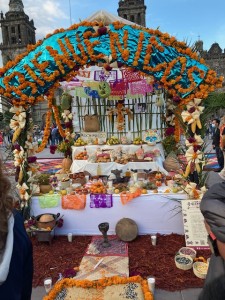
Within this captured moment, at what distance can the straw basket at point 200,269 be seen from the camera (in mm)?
3615

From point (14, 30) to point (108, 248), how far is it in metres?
55.1

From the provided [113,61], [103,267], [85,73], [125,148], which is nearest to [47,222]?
[103,267]

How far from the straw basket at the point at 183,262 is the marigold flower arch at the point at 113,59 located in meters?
2.66

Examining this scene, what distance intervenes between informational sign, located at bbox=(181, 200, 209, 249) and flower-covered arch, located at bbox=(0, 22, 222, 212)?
0.87m

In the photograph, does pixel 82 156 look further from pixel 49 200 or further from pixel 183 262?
pixel 183 262

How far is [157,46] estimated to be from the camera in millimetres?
4770

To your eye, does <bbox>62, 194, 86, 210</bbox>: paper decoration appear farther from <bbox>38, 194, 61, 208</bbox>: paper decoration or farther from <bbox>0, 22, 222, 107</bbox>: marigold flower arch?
<bbox>0, 22, 222, 107</bbox>: marigold flower arch

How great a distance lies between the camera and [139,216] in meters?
4.95

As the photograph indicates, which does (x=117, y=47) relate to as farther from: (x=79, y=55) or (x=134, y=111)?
(x=134, y=111)

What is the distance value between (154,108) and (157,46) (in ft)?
22.7

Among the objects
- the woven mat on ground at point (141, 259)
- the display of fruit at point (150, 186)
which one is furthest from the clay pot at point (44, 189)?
the display of fruit at point (150, 186)

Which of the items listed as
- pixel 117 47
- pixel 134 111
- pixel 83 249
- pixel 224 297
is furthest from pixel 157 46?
pixel 134 111

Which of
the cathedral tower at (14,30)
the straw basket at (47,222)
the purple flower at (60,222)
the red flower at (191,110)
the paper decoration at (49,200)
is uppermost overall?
the cathedral tower at (14,30)

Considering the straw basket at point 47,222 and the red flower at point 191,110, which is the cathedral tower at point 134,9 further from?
the straw basket at point 47,222
